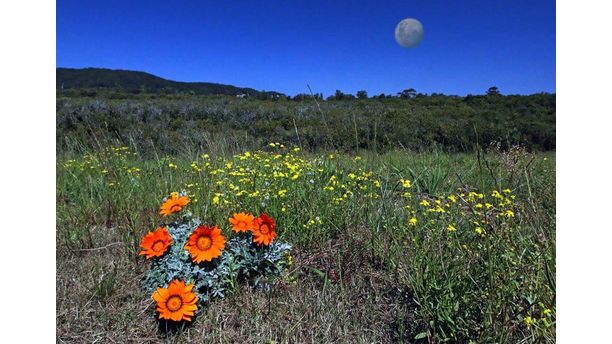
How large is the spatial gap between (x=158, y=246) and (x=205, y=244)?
23cm

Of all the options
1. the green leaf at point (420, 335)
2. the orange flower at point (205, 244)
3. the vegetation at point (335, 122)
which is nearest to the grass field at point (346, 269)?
the green leaf at point (420, 335)

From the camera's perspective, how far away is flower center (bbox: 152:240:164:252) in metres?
2.03

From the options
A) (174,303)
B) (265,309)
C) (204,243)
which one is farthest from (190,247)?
(265,309)

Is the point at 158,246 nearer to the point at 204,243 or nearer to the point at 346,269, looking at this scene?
the point at 204,243

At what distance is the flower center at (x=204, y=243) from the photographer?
6.53 feet

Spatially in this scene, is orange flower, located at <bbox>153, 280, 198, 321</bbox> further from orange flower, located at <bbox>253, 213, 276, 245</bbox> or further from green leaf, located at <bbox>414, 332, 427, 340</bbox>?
green leaf, located at <bbox>414, 332, 427, 340</bbox>

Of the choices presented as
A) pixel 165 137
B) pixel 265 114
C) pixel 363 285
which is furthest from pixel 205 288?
pixel 265 114

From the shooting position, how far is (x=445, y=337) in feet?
5.46

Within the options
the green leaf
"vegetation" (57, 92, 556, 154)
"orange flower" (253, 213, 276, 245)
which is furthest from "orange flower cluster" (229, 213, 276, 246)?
"vegetation" (57, 92, 556, 154)

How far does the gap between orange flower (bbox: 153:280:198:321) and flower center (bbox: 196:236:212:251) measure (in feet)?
0.63

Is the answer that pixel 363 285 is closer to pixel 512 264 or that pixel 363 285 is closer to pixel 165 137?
pixel 512 264
